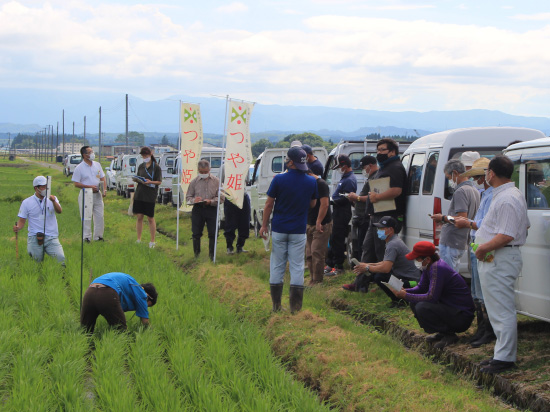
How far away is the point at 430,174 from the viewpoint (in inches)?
314

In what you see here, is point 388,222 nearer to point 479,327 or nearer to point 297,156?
point 297,156

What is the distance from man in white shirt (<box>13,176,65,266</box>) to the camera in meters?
9.84

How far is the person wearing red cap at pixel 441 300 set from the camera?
Answer: 20.5 ft

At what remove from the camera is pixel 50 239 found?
10.1 metres

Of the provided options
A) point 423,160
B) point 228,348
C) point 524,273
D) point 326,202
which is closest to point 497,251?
point 524,273

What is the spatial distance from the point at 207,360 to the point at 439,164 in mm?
3773

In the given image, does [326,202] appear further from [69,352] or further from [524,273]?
[69,352]

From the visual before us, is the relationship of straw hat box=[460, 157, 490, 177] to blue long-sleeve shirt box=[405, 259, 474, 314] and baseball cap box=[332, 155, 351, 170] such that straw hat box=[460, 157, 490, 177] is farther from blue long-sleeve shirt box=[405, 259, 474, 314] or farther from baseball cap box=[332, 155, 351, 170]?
baseball cap box=[332, 155, 351, 170]

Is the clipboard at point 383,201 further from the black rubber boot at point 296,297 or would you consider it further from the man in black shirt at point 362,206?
the black rubber boot at point 296,297

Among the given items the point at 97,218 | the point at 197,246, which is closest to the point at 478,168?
the point at 197,246

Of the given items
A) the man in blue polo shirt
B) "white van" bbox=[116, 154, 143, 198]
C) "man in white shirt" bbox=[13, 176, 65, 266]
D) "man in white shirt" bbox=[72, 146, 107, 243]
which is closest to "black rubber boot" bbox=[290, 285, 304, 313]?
the man in blue polo shirt

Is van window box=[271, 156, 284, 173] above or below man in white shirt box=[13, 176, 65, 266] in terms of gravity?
above

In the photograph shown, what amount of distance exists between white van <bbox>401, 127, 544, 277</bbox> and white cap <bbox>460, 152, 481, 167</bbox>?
0.47 metres

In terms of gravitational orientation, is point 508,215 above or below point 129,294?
Answer: above
